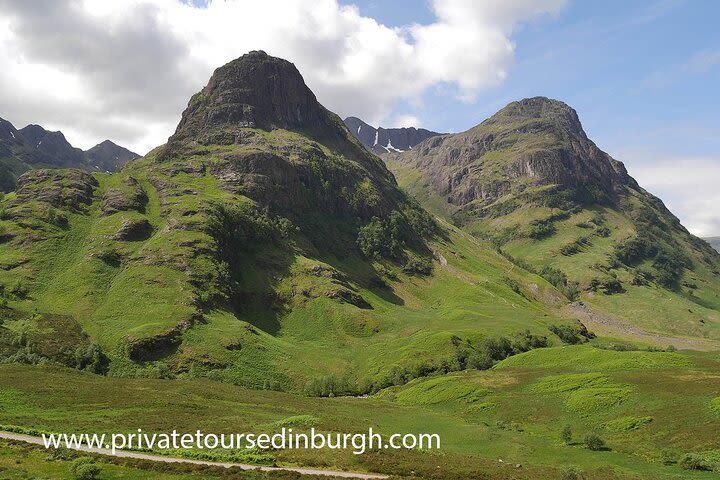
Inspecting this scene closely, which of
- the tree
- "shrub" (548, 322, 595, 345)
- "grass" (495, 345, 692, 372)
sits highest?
"shrub" (548, 322, 595, 345)

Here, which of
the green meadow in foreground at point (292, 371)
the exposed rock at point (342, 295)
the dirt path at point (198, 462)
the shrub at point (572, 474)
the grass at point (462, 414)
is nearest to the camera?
the dirt path at point (198, 462)

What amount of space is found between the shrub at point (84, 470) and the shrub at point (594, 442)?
190 feet

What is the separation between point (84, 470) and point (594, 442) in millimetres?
59659

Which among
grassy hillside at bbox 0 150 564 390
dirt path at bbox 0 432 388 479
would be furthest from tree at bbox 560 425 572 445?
grassy hillside at bbox 0 150 564 390

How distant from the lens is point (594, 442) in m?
61.2

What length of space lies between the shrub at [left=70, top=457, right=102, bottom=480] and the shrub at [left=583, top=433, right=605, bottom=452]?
58002 mm

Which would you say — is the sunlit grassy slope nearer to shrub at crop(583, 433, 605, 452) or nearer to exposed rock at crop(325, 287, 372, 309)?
exposed rock at crop(325, 287, 372, 309)

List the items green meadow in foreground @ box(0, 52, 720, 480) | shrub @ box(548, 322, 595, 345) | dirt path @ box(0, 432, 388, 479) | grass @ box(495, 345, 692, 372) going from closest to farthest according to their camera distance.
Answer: dirt path @ box(0, 432, 388, 479)
green meadow in foreground @ box(0, 52, 720, 480)
grass @ box(495, 345, 692, 372)
shrub @ box(548, 322, 595, 345)

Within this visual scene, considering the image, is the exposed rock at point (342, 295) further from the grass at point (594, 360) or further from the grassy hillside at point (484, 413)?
the grass at point (594, 360)

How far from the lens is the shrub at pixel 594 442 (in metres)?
61.2

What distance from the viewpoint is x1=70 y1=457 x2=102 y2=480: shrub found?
1550 inches

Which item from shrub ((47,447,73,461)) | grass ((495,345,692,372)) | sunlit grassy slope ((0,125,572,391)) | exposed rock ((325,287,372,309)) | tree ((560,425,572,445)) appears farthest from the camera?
exposed rock ((325,287,372,309))

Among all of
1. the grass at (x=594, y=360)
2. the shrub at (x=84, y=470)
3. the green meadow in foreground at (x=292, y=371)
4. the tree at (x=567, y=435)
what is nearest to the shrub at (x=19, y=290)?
the green meadow in foreground at (x=292, y=371)

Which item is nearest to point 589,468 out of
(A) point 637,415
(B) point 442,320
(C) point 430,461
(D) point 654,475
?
(D) point 654,475
